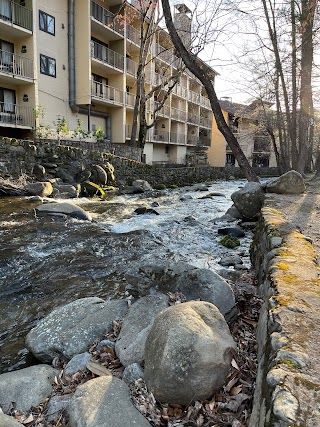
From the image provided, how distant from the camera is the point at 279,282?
8.14ft

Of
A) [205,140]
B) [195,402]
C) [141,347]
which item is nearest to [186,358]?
[195,402]

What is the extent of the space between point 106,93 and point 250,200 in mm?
15639

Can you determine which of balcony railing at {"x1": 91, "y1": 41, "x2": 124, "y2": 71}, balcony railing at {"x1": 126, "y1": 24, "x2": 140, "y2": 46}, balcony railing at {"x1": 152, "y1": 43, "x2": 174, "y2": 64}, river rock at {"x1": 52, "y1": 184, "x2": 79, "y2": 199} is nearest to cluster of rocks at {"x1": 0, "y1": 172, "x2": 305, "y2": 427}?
river rock at {"x1": 52, "y1": 184, "x2": 79, "y2": 199}

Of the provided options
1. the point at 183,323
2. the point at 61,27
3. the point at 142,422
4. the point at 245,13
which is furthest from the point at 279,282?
the point at 61,27

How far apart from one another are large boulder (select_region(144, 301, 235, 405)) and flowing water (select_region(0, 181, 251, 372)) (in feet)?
5.45

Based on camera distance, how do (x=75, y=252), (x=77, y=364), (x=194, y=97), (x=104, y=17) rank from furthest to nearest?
1. (x=194, y=97)
2. (x=104, y=17)
3. (x=75, y=252)
4. (x=77, y=364)

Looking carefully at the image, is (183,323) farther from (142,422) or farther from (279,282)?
(279,282)

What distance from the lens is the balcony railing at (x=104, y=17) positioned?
1977 cm

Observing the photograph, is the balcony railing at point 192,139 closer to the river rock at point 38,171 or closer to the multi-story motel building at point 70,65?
the multi-story motel building at point 70,65

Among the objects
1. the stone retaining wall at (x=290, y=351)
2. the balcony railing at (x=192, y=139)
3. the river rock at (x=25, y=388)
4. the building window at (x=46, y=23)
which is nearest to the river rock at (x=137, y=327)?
the river rock at (x=25, y=388)

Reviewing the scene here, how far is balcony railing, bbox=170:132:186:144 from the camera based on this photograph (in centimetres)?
3102

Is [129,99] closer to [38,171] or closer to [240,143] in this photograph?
[38,171]

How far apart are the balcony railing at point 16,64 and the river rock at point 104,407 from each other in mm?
16325

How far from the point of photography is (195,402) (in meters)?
1.99
